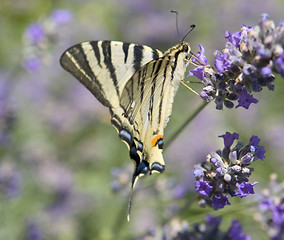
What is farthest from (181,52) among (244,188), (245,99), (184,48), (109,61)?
(244,188)

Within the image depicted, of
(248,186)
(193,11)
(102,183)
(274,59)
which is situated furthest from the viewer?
(193,11)

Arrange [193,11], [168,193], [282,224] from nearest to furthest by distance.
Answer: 1. [282,224]
2. [168,193]
3. [193,11]

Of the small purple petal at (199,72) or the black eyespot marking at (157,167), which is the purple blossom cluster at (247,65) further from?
the black eyespot marking at (157,167)

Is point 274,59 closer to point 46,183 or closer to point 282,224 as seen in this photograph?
point 282,224

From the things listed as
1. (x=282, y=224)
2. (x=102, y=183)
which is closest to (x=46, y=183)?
(x=102, y=183)

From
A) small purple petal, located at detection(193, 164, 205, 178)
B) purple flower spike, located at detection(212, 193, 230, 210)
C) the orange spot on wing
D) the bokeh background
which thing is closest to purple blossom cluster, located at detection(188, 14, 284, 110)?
small purple petal, located at detection(193, 164, 205, 178)

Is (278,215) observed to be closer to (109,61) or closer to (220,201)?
(220,201)
